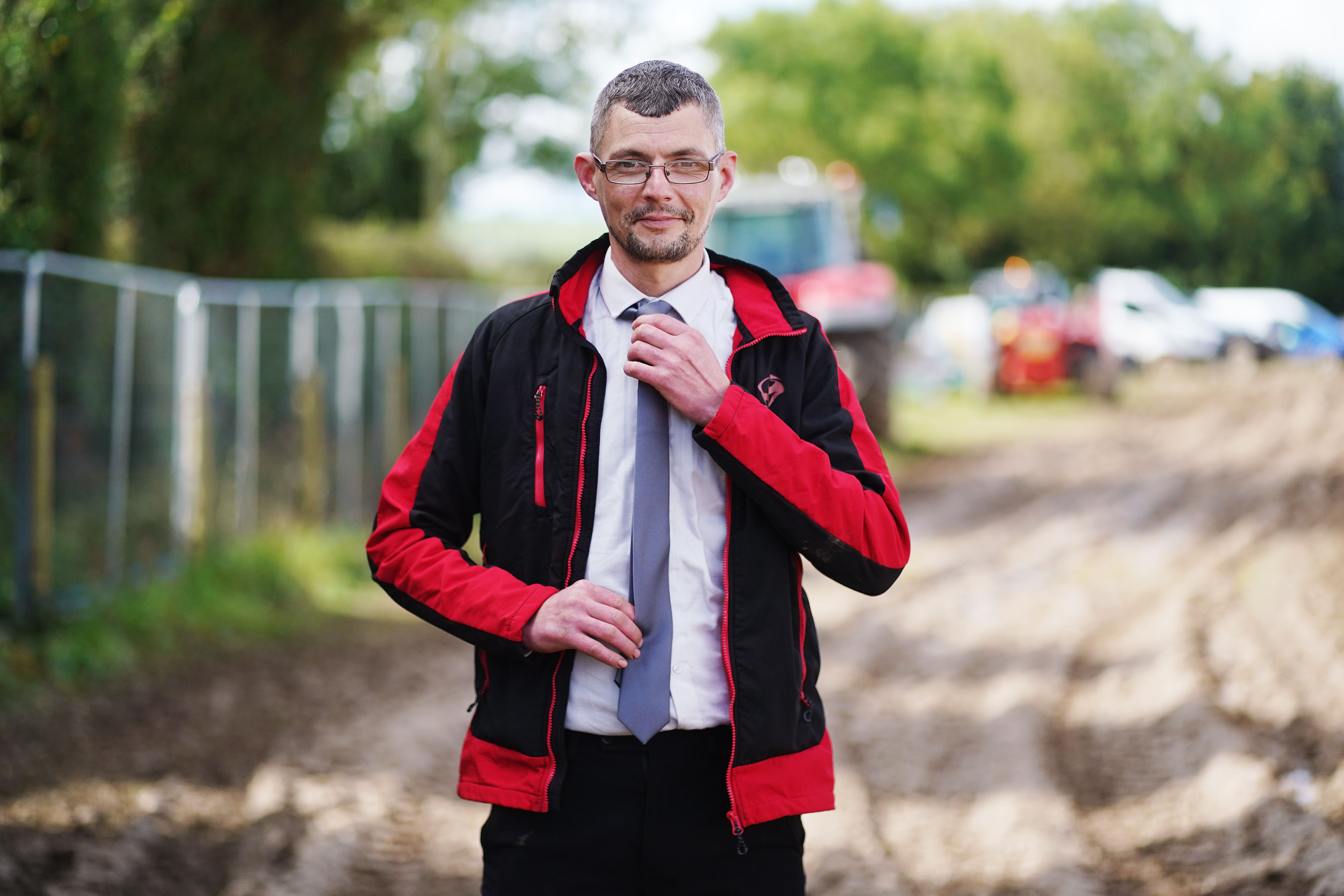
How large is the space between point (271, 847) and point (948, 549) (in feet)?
23.7

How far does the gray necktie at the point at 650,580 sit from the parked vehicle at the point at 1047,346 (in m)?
19.2

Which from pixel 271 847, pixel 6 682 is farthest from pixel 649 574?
pixel 6 682

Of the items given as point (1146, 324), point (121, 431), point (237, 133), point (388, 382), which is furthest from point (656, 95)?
point (1146, 324)

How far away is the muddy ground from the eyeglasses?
3.03 meters

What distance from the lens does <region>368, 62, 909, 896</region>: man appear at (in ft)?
7.05

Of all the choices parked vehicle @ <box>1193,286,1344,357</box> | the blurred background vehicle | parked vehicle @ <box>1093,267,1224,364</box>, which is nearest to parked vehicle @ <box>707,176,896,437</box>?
the blurred background vehicle

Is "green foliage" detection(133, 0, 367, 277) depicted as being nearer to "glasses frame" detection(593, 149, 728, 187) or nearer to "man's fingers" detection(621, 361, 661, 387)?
"glasses frame" detection(593, 149, 728, 187)

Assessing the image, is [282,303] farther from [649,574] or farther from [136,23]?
[649,574]

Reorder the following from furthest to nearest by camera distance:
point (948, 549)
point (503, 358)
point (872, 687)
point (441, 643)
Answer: point (948, 549)
point (441, 643)
point (872, 687)
point (503, 358)

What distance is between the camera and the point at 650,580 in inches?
86.0

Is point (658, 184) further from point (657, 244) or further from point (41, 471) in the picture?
point (41, 471)

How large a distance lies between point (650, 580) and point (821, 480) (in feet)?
1.08

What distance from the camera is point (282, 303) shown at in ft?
33.1

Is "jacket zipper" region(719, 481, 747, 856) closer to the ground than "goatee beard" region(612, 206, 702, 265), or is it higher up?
closer to the ground
